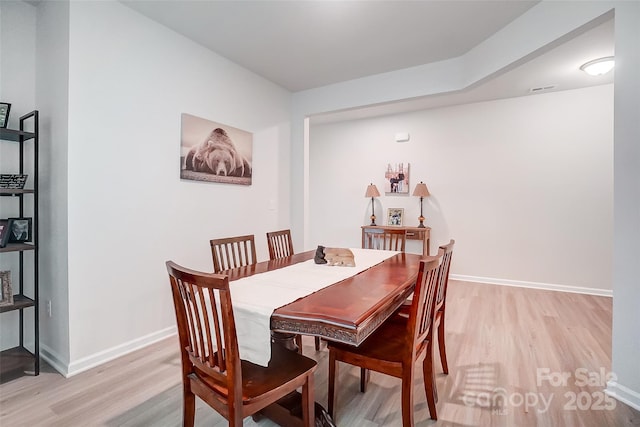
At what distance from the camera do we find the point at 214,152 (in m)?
3.04

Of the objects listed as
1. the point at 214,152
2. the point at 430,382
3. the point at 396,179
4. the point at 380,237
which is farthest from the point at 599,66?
the point at 214,152

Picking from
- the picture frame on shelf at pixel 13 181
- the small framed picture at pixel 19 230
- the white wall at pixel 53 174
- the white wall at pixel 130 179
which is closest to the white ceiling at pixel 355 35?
the white wall at pixel 130 179

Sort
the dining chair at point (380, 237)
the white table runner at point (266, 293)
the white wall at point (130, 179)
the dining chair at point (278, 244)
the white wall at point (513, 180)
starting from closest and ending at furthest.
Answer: the white table runner at point (266, 293), the white wall at point (130, 179), the dining chair at point (278, 244), the dining chair at point (380, 237), the white wall at point (513, 180)

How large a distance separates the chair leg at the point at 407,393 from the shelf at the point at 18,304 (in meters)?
2.35

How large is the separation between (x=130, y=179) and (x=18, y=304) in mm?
1053

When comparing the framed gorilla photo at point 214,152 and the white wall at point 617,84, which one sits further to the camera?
the framed gorilla photo at point 214,152

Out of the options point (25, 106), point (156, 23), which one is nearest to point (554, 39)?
point (156, 23)

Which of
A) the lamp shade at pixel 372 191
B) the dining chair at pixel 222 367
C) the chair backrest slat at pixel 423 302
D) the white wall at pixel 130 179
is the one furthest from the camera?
the lamp shade at pixel 372 191

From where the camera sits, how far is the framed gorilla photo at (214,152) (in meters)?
2.78

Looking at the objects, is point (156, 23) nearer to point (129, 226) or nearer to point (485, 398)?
point (129, 226)

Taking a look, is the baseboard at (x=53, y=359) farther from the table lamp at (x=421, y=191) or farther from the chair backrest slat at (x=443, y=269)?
the table lamp at (x=421, y=191)

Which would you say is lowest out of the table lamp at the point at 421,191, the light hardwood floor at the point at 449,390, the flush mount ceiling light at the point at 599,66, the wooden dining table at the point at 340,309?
the light hardwood floor at the point at 449,390

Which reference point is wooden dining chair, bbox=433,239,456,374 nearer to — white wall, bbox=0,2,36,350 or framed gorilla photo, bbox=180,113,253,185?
framed gorilla photo, bbox=180,113,253,185

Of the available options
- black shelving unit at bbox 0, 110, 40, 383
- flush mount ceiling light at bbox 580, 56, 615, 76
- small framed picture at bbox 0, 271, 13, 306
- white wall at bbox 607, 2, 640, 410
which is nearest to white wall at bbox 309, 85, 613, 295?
flush mount ceiling light at bbox 580, 56, 615, 76
